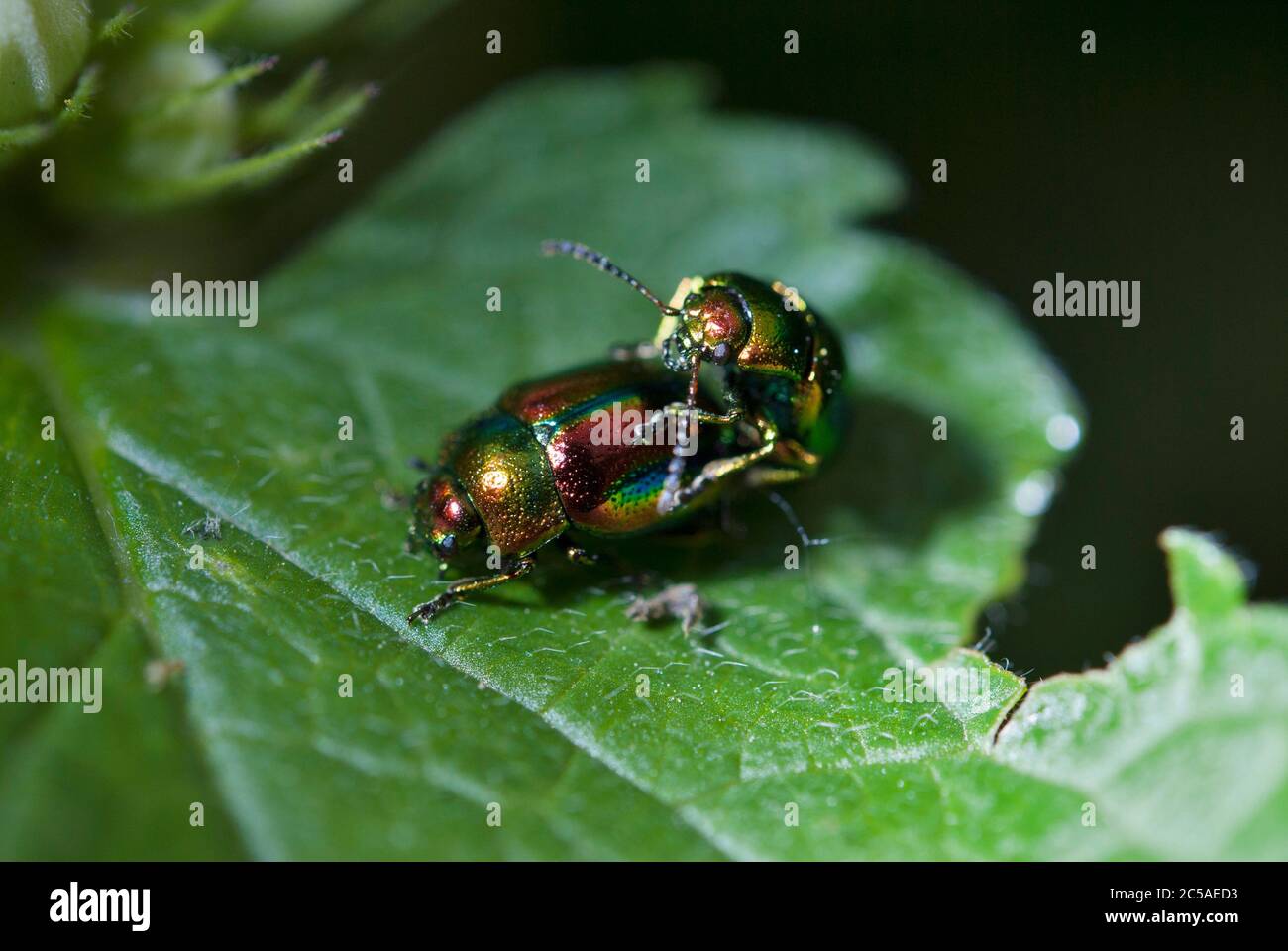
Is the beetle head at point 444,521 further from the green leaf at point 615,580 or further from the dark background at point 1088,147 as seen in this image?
the dark background at point 1088,147

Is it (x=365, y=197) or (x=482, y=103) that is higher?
(x=482, y=103)

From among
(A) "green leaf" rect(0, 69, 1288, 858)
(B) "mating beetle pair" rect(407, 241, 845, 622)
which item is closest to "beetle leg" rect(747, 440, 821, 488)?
(B) "mating beetle pair" rect(407, 241, 845, 622)

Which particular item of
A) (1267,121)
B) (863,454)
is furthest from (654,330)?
(1267,121)

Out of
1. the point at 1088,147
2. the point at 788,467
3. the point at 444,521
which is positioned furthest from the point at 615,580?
the point at 1088,147

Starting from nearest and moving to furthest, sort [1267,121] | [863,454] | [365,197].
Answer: [863,454] → [365,197] → [1267,121]

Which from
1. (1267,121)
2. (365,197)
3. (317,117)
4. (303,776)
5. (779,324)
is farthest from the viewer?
(1267,121)

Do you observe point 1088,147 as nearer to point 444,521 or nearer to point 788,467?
point 788,467

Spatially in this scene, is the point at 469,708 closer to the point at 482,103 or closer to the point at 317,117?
the point at 317,117
